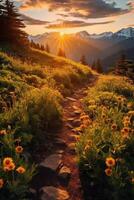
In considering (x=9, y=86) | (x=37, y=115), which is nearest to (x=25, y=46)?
(x=9, y=86)

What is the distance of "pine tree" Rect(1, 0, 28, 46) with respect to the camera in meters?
43.8

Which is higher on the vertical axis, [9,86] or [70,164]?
[9,86]

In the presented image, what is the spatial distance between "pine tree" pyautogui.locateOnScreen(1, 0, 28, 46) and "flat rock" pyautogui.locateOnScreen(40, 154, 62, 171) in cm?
3584

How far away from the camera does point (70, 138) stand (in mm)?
10219

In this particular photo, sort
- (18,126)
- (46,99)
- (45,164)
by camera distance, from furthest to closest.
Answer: (46,99) → (18,126) → (45,164)

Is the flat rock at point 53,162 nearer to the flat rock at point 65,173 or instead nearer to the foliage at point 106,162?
the flat rock at point 65,173

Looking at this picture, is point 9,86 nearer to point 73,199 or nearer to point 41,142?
point 41,142

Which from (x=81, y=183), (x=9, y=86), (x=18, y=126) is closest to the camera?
(x=81, y=183)

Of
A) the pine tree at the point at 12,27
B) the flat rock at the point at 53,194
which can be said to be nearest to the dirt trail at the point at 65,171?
the flat rock at the point at 53,194

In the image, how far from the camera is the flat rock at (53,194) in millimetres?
7000

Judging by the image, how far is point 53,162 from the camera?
27.4ft

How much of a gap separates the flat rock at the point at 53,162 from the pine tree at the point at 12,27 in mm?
35844

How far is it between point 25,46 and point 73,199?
3854 cm

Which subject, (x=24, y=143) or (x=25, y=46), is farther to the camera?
(x=25, y=46)
